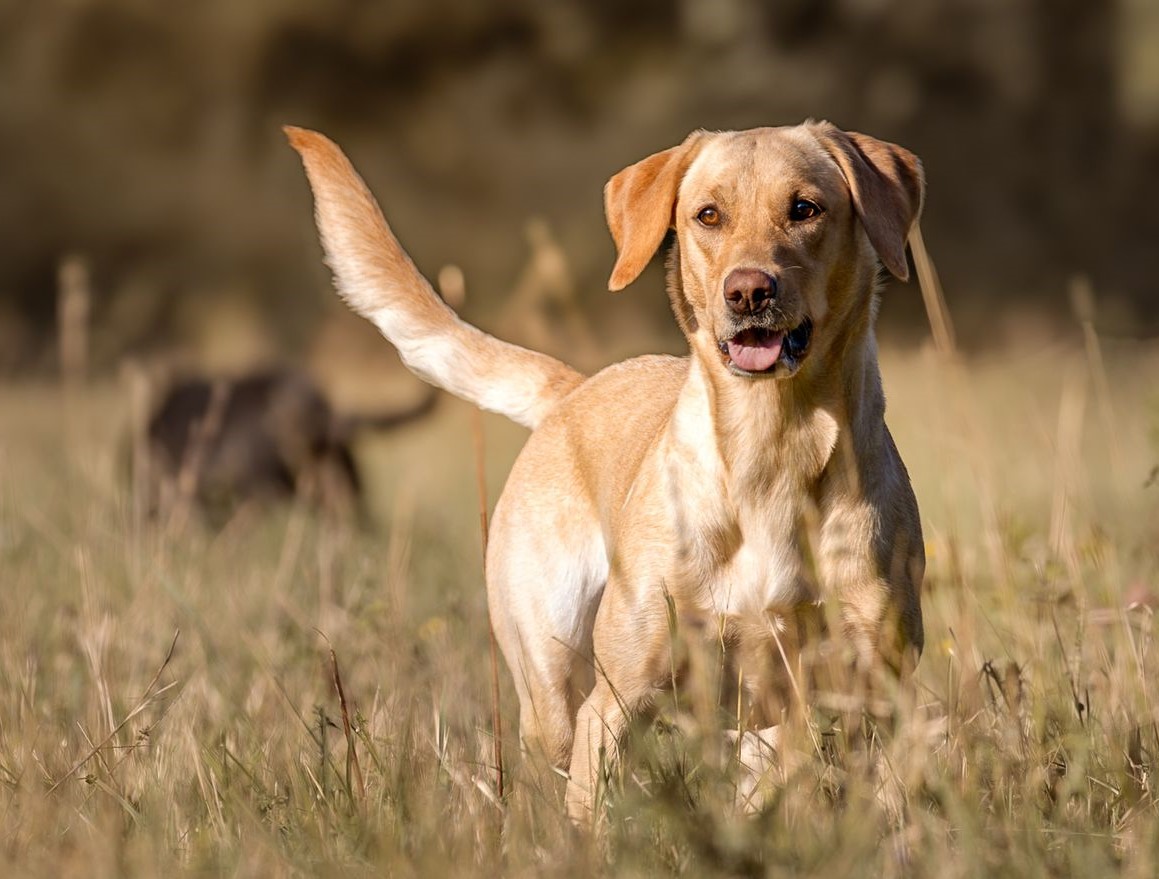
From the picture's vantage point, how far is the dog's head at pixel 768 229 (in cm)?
307

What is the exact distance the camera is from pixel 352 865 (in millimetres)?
2258

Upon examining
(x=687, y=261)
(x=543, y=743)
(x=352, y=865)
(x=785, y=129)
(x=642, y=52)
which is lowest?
(x=543, y=743)

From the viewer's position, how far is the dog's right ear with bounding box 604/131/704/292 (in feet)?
11.1

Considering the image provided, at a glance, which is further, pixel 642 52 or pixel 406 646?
pixel 642 52

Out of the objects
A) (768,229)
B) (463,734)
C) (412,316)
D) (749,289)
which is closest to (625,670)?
(463,734)

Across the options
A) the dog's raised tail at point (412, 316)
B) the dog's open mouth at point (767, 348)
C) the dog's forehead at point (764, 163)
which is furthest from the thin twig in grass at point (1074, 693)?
the dog's raised tail at point (412, 316)

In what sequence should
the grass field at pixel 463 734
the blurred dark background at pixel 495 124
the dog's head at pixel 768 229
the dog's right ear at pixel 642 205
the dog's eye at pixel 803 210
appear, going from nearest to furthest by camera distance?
the grass field at pixel 463 734 → the dog's head at pixel 768 229 → the dog's eye at pixel 803 210 → the dog's right ear at pixel 642 205 → the blurred dark background at pixel 495 124

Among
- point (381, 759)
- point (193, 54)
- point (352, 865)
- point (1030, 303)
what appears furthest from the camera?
point (193, 54)

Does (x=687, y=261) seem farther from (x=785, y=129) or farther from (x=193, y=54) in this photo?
(x=193, y=54)

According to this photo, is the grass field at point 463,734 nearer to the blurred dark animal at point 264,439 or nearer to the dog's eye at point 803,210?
the dog's eye at point 803,210

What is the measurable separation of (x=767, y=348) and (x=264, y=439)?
484cm

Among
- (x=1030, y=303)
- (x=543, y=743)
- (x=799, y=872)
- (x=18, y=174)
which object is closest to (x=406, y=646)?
(x=543, y=743)

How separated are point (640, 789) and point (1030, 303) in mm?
16345

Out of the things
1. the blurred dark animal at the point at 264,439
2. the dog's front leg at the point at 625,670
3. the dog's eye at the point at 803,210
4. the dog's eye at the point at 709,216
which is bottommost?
the blurred dark animal at the point at 264,439
